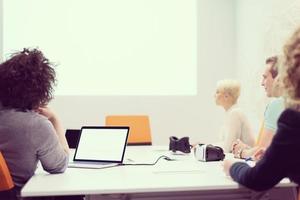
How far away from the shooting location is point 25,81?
183cm

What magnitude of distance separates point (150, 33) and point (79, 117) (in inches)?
52.0

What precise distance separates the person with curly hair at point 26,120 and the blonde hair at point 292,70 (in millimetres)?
1022

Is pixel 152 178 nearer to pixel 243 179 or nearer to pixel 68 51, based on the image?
pixel 243 179

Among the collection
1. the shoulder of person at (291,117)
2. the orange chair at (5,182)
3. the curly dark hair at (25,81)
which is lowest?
the orange chair at (5,182)

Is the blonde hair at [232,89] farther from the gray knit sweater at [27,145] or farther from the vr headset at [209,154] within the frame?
the gray knit sweater at [27,145]

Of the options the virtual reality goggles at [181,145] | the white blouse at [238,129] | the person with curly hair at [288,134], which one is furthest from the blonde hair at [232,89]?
the person with curly hair at [288,134]

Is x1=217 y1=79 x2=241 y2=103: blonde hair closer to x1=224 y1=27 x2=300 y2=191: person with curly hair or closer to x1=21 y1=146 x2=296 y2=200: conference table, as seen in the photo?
x1=21 y1=146 x2=296 y2=200: conference table

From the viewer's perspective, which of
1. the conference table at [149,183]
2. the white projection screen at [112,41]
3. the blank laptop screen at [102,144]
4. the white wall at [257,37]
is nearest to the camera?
the conference table at [149,183]

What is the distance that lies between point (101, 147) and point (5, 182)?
0.69 m

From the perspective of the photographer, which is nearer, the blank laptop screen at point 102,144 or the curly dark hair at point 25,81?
the curly dark hair at point 25,81

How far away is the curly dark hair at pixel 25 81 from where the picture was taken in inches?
71.6

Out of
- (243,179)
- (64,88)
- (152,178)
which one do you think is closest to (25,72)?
(152,178)

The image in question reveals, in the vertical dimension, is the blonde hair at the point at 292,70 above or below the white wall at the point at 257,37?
below

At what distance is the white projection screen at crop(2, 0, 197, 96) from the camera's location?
182 inches
